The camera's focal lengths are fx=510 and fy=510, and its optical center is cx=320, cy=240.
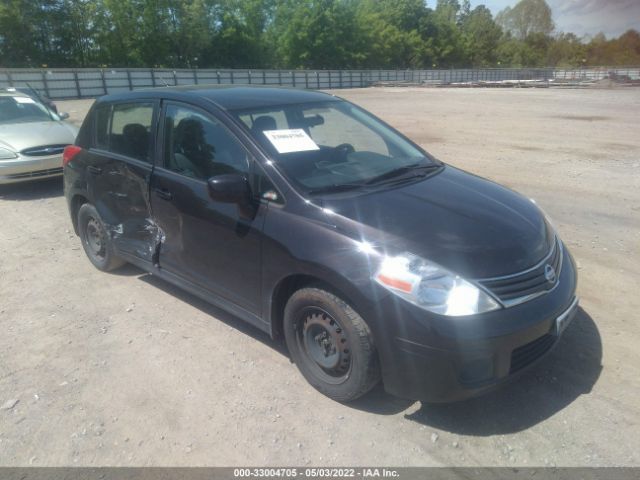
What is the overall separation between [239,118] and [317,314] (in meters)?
1.47

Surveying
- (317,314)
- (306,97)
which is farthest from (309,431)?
(306,97)

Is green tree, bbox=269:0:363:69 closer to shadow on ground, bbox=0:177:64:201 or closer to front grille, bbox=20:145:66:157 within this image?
shadow on ground, bbox=0:177:64:201

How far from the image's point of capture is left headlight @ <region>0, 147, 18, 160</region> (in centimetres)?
788

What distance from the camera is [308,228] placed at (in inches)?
118

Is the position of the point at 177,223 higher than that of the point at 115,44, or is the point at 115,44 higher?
the point at 115,44

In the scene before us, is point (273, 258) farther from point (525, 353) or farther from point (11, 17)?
point (11, 17)

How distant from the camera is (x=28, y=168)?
796 cm

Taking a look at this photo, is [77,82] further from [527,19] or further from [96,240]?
[527,19]

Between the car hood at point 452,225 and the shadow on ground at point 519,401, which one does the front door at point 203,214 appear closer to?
the car hood at point 452,225

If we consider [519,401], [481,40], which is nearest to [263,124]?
[519,401]

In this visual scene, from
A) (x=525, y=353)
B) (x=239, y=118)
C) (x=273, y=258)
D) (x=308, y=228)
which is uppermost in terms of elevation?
(x=239, y=118)

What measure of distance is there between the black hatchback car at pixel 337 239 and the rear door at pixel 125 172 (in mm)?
20

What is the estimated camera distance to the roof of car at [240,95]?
3.77 meters

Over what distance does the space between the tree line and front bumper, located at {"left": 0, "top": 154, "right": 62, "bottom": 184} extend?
151ft
